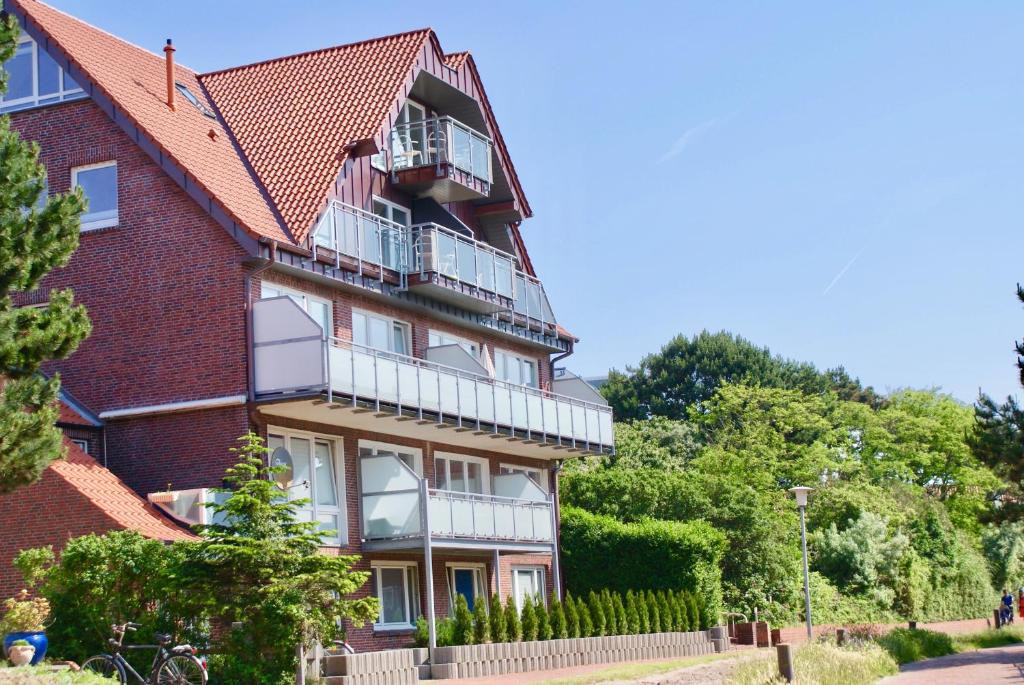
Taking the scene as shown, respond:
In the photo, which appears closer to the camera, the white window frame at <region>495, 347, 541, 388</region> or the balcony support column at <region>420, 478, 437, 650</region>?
the balcony support column at <region>420, 478, 437, 650</region>

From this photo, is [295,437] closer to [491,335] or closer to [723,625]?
[491,335]

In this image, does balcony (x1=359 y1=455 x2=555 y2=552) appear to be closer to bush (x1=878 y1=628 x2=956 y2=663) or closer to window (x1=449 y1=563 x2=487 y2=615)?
window (x1=449 y1=563 x2=487 y2=615)

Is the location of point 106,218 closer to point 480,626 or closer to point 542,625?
point 480,626

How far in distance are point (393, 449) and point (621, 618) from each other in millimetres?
6802

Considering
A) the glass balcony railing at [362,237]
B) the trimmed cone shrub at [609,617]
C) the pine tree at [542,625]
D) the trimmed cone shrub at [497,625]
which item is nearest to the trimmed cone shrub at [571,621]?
the pine tree at [542,625]

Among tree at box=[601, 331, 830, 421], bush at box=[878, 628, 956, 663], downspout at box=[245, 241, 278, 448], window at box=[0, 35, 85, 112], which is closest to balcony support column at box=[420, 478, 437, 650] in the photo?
downspout at box=[245, 241, 278, 448]

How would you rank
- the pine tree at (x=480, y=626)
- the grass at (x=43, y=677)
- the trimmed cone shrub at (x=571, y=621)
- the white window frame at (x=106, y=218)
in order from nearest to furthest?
the grass at (x=43, y=677) < the pine tree at (x=480, y=626) < the white window frame at (x=106, y=218) < the trimmed cone shrub at (x=571, y=621)

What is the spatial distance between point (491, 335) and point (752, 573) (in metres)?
12.3

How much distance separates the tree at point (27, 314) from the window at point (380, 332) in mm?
10592

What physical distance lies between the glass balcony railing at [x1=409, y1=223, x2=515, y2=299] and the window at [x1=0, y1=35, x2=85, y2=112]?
769 cm

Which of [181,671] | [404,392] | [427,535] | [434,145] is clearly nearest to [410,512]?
[427,535]

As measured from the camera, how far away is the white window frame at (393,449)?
1264 inches

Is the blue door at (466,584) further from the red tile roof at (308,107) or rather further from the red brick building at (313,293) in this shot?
the red tile roof at (308,107)

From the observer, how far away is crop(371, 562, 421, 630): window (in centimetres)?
3203
